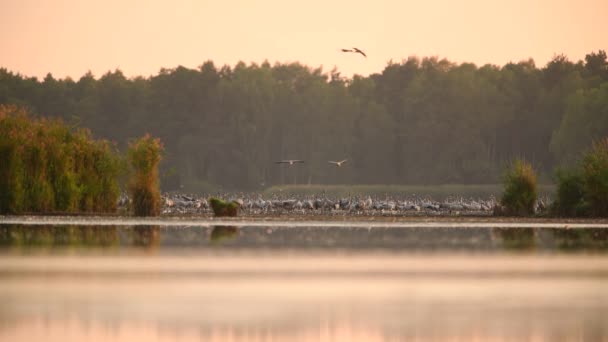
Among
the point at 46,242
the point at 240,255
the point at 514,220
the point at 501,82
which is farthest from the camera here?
the point at 501,82

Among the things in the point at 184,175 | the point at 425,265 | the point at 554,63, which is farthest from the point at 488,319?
the point at 554,63

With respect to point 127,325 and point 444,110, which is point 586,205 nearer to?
point 127,325

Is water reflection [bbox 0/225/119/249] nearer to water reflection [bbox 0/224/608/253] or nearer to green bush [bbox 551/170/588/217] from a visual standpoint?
water reflection [bbox 0/224/608/253]

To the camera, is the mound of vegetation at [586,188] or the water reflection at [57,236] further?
the mound of vegetation at [586,188]

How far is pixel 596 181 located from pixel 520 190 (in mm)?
2689

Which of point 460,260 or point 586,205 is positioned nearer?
point 460,260

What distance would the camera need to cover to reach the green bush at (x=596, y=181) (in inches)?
1687

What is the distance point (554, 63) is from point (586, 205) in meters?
76.4

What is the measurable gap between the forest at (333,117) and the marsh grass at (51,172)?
61.9 metres

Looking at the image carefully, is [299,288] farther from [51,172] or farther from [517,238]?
[51,172]

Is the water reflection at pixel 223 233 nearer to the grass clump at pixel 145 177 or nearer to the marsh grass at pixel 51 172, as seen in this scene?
the grass clump at pixel 145 177

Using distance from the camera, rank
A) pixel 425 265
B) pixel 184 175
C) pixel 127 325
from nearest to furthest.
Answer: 1. pixel 127 325
2. pixel 425 265
3. pixel 184 175

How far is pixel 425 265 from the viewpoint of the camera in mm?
23938

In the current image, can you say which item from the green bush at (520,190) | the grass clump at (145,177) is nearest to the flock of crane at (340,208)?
the green bush at (520,190)
